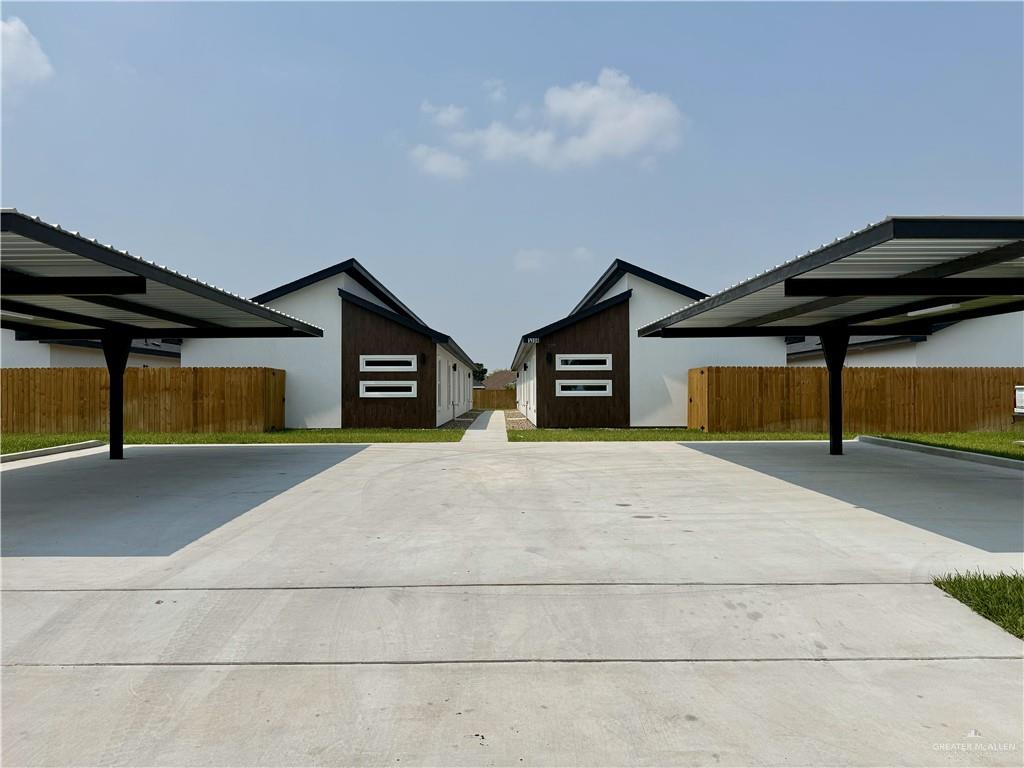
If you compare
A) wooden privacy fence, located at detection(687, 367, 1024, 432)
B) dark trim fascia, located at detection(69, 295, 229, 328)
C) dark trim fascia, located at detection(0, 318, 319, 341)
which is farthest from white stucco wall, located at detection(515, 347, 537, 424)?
dark trim fascia, located at detection(69, 295, 229, 328)

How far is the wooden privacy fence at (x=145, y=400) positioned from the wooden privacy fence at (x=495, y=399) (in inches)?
1080

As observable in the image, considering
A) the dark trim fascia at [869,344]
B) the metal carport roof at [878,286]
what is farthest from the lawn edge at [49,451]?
the dark trim fascia at [869,344]

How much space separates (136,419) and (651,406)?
1752cm

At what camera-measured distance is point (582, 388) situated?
2120 cm

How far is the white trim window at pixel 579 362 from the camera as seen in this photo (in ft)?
69.6

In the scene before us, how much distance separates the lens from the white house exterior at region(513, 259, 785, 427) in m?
21.3

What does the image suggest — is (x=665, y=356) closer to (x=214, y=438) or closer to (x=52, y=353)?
(x=214, y=438)

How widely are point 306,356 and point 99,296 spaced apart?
39.6 feet

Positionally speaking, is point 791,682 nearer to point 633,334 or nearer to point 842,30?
point 842,30

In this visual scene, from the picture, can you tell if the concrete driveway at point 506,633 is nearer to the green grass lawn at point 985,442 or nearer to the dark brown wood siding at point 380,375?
the green grass lawn at point 985,442

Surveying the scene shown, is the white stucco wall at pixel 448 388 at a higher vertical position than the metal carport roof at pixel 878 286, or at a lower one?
lower

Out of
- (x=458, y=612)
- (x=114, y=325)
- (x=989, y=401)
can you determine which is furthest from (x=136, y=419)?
(x=989, y=401)

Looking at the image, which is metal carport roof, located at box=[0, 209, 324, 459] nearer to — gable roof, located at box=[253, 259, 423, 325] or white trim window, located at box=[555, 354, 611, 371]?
gable roof, located at box=[253, 259, 423, 325]

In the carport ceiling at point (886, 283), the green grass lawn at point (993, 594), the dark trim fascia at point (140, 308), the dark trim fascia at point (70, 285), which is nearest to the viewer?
the green grass lawn at point (993, 594)
